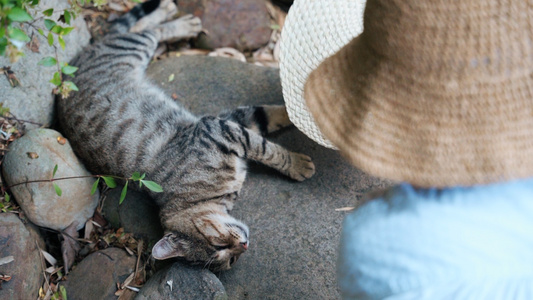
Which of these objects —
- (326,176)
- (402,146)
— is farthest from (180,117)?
(402,146)

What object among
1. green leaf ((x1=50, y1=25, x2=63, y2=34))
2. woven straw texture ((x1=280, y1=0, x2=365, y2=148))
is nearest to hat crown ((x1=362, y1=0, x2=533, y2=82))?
woven straw texture ((x1=280, y1=0, x2=365, y2=148))

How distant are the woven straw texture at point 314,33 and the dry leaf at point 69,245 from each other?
182 centimetres

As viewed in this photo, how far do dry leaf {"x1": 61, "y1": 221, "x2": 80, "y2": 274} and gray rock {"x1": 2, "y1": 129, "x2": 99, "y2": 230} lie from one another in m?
0.04

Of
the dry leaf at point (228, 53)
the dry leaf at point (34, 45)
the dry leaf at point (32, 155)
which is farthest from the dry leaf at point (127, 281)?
the dry leaf at point (228, 53)

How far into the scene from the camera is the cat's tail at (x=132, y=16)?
4.10 meters

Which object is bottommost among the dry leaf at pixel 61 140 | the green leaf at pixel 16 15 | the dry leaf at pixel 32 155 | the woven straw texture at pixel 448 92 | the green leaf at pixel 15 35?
the dry leaf at pixel 61 140

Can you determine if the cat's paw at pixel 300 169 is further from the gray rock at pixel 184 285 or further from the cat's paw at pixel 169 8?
the cat's paw at pixel 169 8

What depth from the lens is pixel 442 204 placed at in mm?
1199

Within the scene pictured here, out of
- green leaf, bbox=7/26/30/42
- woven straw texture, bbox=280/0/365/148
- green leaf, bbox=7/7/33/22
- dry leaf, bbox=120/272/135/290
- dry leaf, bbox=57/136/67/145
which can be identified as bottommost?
dry leaf, bbox=120/272/135/290

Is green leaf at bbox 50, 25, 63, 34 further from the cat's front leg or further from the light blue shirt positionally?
the light blue shirt

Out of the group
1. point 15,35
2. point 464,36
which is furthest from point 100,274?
point 464,36

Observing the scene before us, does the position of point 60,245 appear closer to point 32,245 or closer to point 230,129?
point 32,245

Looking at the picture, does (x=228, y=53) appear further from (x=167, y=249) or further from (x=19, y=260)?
(x=19, y=260)

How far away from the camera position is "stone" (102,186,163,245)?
314 centimetres
